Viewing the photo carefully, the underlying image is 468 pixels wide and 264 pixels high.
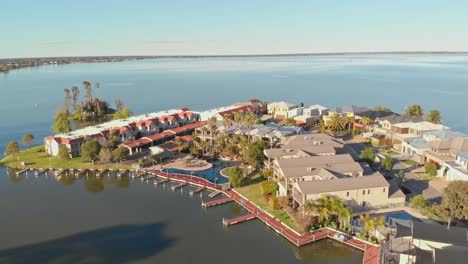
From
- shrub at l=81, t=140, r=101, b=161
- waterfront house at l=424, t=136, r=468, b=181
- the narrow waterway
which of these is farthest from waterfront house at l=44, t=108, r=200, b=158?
waterfront house at l=424, t=136, r=468, b=181

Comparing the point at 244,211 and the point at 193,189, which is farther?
the point at 193,189

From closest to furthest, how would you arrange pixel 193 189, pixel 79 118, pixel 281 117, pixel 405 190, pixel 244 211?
pixel 244 211
pixel 405 190
pixel 193 189
pixel 281 117
pixel 79 118

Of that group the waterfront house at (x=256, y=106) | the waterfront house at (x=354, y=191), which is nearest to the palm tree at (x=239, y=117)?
the waterfront house at (x=256, y=106)

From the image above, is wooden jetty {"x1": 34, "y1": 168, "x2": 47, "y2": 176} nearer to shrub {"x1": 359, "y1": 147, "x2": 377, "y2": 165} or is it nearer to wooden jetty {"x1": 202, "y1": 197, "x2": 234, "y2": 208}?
wooden jetty {"x1": 202, "y1": 197, "x2": 234, "y2": 208}

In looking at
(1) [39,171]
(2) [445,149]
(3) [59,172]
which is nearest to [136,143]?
(3) [59,172]

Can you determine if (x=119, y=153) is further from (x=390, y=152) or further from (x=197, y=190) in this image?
(x=390, y=152)

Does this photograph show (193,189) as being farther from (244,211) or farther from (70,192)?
(70,192)

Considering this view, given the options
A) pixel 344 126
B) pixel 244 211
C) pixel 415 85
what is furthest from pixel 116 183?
pixel 415 85
